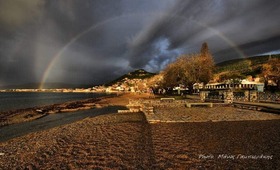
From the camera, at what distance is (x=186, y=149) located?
8711 mm

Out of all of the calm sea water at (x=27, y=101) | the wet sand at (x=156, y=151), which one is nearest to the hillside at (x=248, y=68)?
the calm sea water at (x=27, y=101)

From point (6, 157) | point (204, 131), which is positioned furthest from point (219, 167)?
point (6, 157)

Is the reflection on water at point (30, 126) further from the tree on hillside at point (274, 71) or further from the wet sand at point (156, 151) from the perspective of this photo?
the tree on hillside at point (274, 71)

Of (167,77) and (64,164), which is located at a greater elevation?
(167,77)

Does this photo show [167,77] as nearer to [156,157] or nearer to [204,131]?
[204,131]

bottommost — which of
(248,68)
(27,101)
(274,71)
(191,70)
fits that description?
(27,101)

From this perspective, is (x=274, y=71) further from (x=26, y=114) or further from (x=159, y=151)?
(x=26, y=114)

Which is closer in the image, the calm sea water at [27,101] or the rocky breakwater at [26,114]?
the rocky breakwater at [26,114]

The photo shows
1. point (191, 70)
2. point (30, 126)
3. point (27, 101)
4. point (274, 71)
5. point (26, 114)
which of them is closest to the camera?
point (30, 126)

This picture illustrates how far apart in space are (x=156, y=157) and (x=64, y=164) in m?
4.16

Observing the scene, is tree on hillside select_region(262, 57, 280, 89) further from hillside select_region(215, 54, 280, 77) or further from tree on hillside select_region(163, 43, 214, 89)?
hillside select_region(215, 54, 280, 77)

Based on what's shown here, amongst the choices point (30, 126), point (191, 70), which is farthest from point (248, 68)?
point (30, 126)

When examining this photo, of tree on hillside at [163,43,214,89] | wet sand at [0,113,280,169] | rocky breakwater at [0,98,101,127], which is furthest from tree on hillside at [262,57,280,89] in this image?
rocky breakwater at [0,98,101,127]

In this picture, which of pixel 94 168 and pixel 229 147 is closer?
pixel 94 168
